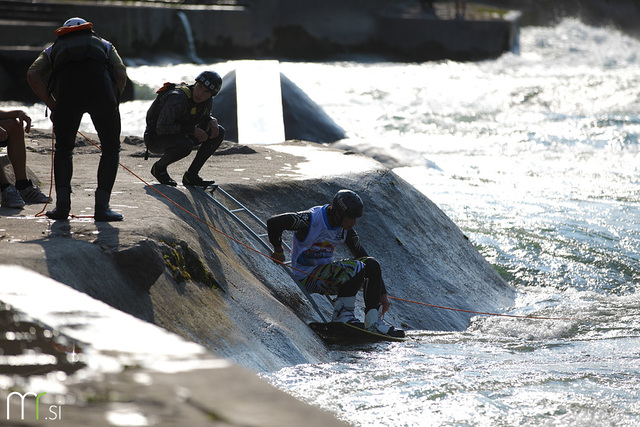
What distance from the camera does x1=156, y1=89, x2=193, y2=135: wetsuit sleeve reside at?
7.80 m

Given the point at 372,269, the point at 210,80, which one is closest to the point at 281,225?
the point at 372,269

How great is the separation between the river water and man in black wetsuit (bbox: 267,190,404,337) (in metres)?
0.39

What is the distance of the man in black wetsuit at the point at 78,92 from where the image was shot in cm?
580

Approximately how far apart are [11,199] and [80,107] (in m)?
1.19

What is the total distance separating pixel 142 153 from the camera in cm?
1054

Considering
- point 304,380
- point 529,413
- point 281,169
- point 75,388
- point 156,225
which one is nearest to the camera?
point 75,388

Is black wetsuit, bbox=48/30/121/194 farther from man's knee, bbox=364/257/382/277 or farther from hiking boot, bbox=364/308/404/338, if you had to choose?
hiking boot, bbox=364/308/404/338

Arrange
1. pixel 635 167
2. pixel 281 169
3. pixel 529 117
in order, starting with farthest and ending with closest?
pixel 529 117 < pixel 635 167 < pixel 281 169

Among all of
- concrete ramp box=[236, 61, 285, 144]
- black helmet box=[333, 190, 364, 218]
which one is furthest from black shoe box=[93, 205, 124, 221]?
concrete ramp box=[236, 61, 285, 144]

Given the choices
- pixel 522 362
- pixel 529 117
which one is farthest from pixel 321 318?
pixel 529 117

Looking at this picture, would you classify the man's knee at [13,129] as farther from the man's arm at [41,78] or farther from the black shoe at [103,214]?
the black shoe at [103,214]

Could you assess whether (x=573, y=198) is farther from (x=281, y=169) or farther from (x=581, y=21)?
(x=581, y=21)

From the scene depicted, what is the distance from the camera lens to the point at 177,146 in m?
7.81

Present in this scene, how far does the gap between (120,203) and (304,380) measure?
2401 millimetres
